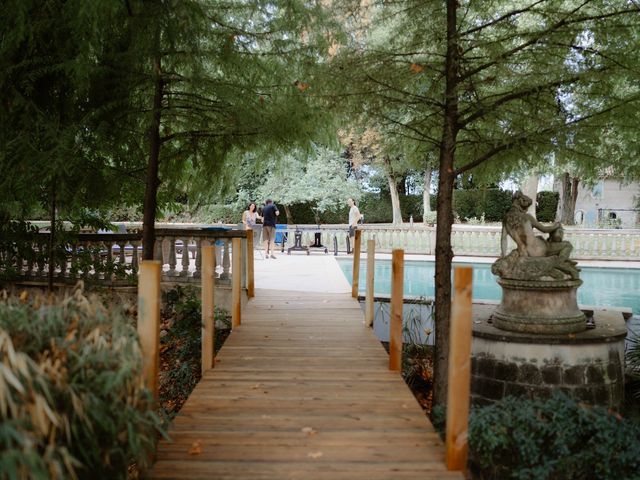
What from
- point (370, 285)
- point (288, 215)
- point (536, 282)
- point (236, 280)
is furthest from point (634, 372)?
point (288, 215)

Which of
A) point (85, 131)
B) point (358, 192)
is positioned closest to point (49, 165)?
point (85, 131)

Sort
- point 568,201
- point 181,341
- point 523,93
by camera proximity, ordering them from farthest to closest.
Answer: point 568,201 → point 181,341 → point 523,93

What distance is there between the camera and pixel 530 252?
752 centimetres

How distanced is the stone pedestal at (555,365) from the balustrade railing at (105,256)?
4304mm

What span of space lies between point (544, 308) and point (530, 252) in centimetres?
74

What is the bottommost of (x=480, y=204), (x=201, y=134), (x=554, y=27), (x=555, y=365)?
(x=555, y=365)

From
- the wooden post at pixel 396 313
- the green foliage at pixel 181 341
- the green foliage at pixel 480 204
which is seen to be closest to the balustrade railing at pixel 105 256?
the green foliage at pixel 181 341

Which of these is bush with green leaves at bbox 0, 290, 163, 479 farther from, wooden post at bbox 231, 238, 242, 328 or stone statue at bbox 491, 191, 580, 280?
stone statue at bbox 491, 191, 580, 280

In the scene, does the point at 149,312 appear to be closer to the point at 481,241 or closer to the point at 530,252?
the point at 530,252

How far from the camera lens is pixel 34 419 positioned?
2.29 m

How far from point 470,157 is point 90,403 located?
20.5 feet

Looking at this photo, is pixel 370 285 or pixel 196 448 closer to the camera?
pixel 196 448

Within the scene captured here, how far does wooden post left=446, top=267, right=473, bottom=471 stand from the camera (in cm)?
347

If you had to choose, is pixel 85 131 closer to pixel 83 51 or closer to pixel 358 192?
pixel 83 51
